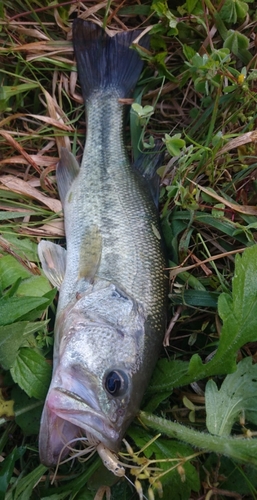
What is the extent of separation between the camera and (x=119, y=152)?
2904 mm

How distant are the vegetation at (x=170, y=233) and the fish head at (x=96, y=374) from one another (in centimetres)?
16

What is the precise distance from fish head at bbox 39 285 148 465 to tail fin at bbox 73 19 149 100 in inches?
54.8

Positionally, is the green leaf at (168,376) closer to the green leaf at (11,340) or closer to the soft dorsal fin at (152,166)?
the green leaf at (11,340)

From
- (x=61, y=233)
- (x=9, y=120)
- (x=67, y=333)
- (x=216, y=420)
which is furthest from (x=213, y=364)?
(x=9, y=120)

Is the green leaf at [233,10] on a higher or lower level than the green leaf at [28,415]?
higher

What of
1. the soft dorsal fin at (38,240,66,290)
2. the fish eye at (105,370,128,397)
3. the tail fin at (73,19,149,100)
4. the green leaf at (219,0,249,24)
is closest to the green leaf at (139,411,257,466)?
the fish eye at (105,370,128,397)

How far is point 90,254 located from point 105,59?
1.32m

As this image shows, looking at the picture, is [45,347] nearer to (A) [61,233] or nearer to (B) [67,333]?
A: (B) [67,333]

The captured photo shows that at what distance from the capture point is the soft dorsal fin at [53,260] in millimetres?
2711

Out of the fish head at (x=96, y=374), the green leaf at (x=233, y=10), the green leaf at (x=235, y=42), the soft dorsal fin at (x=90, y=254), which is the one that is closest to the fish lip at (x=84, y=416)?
the fish head at (x=96, y=374)

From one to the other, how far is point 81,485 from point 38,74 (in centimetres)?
244

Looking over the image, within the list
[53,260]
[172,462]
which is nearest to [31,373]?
[53,260]

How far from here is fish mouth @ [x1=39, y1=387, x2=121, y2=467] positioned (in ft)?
6.70

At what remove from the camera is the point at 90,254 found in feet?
8.50
